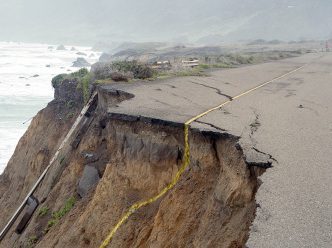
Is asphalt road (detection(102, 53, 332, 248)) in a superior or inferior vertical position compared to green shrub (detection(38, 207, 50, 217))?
superior

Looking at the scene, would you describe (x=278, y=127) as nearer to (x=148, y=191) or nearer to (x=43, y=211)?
(x=148, y=191)

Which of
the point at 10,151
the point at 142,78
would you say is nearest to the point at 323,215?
the point at 142,78

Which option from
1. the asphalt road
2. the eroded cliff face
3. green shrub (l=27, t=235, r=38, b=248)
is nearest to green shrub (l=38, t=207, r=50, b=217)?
the eroded cliff face

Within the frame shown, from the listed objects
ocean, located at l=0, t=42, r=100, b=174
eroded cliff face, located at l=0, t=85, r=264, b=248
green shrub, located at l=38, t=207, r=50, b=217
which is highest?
eroded cliff face, located at l=0, t=85, r=264, b=248

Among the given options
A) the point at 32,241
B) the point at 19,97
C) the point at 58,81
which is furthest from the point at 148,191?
the point at 19,97

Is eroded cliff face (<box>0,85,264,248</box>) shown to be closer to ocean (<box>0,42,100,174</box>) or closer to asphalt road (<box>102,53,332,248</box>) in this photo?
asphalt road (<box>102,53,332,248</box>)
